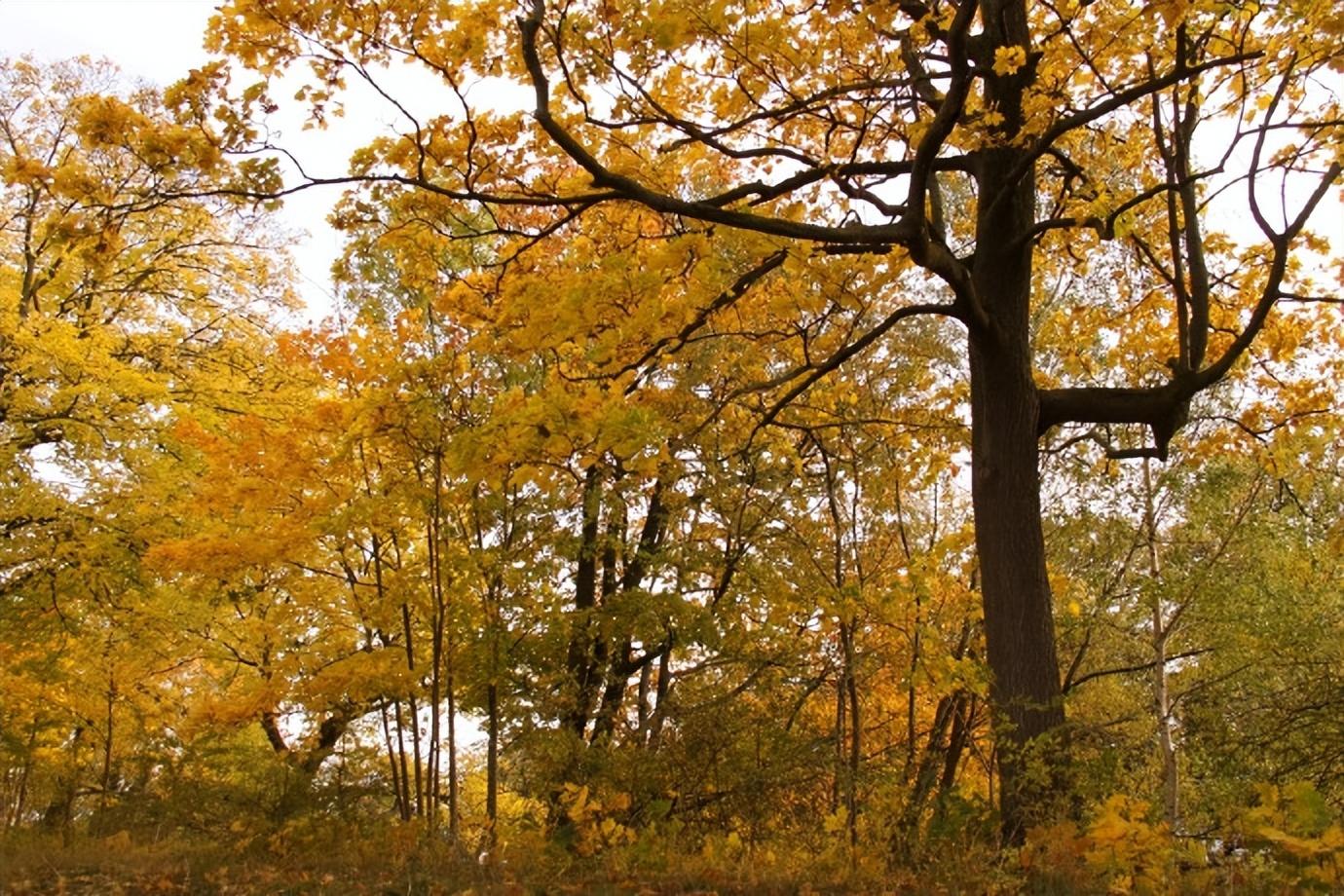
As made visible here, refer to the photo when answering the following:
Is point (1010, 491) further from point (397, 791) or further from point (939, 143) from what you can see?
point (397, 791)

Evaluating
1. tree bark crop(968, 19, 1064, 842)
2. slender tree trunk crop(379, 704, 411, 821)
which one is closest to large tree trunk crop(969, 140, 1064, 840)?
tree bark crop(968, 19, 1064, 842)

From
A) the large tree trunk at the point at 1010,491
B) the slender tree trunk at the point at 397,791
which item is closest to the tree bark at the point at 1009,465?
the large tree trunk at the point at 1010,491

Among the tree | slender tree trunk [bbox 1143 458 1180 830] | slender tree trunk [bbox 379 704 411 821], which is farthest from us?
slender tree trunk [bbox 1143 458 1180 830]

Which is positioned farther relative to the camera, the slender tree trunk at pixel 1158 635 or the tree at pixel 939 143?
the slender tree trunk at pixel 1158 635

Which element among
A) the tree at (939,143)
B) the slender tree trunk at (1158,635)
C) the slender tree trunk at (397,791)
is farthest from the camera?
the slender tree trunk at (1158,635)

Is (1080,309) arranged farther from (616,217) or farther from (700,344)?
(616,217)

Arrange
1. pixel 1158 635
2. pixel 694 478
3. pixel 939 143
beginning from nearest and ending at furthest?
pixel 939 143 < pixel 694 478 < pixel 1158 635

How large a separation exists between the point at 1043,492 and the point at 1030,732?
663 centimetres

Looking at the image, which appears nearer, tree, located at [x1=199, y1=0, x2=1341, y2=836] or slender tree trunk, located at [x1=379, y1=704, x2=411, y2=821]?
Answer: tree, located at [x1=199, y1=0, x2=1341, y2=836]

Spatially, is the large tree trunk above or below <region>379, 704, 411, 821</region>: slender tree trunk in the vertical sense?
above

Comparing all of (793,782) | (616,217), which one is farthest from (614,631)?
(616,217)

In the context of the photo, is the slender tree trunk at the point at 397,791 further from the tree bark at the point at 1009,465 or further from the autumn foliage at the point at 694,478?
the tree bark at the point at 1009,465

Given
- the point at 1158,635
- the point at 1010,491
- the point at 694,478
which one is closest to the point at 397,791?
the point at 694,478

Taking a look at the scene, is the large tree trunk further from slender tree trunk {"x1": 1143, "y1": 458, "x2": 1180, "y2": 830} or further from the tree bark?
slender tree trunk {"x1": 1143, "y1": 458, "x2": 1180, "y2": 830}
